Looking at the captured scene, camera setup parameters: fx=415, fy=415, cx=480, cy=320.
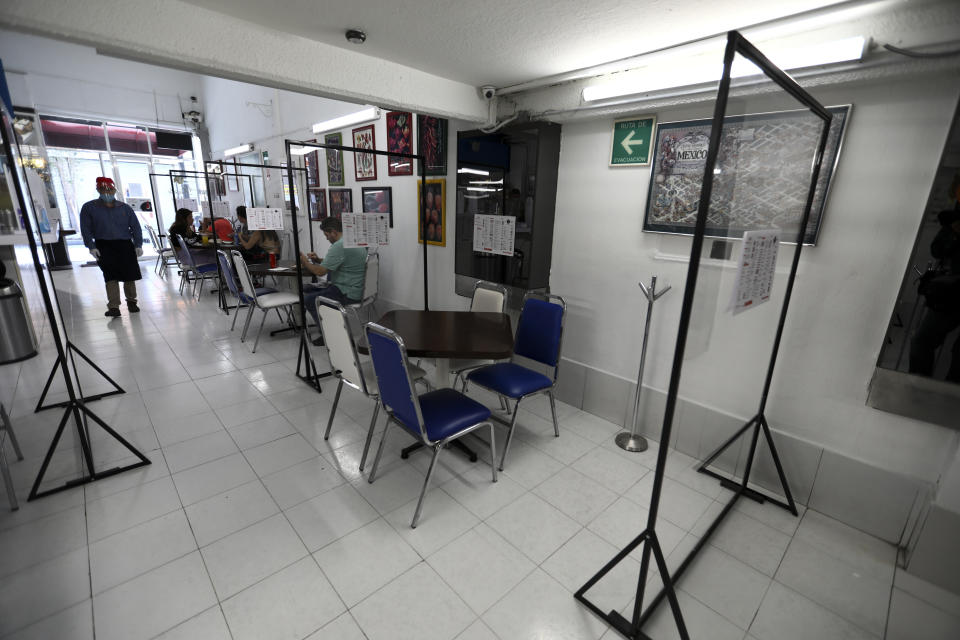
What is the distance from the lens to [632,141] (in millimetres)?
2699

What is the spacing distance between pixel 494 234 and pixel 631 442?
188cm

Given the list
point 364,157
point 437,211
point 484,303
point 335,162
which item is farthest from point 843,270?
point 335,162

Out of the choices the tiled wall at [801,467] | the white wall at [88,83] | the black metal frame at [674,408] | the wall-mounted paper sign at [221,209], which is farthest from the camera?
the wall-mounted paper sign at [221,209]

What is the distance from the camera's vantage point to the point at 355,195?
17.7 ft

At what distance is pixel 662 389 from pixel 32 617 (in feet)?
10.9

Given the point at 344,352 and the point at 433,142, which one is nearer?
the point at 344,352

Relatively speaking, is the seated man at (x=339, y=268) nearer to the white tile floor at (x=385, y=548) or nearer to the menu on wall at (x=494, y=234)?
the menu on wall at (x=494, y=234)

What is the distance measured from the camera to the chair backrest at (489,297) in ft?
10.4

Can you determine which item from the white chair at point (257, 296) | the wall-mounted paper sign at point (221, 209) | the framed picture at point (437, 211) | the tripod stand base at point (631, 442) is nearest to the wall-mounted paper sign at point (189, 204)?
the wall-mounted paper sign at point (221, 209)

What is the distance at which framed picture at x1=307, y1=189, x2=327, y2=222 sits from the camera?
6.03 metres

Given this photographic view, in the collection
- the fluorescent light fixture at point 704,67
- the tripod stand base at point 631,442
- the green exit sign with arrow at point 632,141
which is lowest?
the tripod stand base at point 631,442

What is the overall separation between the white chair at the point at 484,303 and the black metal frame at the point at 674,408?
156 centimetres

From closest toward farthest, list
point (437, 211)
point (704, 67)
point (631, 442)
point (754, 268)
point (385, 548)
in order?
point (754, 268), point (385, 548), point (704, 67), point (631, 442), point (437, 211)

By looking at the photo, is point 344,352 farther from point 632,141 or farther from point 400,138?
point 400,138
